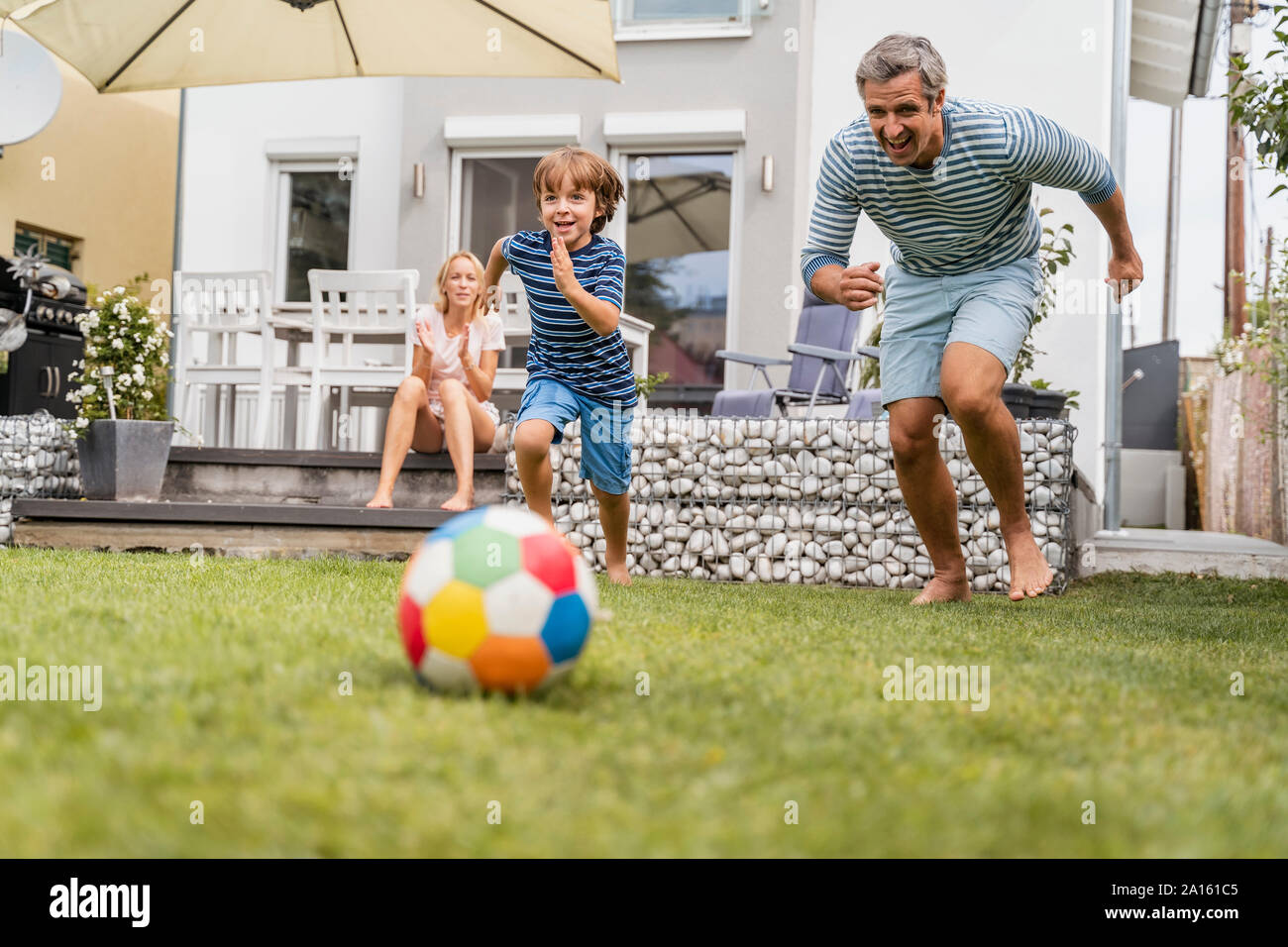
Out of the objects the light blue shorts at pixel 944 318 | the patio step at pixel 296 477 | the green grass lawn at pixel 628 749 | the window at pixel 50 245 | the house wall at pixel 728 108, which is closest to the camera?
the green grass lawn at pixel 628 749

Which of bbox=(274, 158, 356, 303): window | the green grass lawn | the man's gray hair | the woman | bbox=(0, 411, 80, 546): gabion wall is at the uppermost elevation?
bbox=(274, 158, 356, 303): window

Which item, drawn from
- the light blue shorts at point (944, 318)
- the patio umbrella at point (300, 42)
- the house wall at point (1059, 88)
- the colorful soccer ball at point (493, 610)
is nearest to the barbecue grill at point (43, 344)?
the patio umbrella at point (300, 42)

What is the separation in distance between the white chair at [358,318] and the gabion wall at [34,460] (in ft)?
4.34

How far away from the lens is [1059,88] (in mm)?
8727

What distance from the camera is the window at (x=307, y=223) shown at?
10.0 metres

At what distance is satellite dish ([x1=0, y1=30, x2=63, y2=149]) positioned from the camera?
7070 mm

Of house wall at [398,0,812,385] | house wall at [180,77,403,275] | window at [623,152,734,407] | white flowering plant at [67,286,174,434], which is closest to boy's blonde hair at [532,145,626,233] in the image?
Result: white flowering plant at [67,286,174,434]

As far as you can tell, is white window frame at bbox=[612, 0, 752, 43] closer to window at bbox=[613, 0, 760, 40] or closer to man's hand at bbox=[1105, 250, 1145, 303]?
window at bbox=[613, 0, 760, 40]

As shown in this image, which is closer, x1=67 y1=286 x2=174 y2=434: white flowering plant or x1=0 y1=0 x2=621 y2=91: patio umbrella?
x1=67 y1=286 x2=174 y2=434: white flowering plant

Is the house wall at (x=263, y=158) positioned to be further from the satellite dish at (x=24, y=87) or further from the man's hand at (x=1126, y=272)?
the man's hand at (x=1126, y=272)

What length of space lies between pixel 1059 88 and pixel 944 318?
5.75 m

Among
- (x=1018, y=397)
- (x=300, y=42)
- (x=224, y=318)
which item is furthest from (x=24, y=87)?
(x=1018, y=397)

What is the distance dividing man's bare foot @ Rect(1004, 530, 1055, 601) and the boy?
4.55 feet
